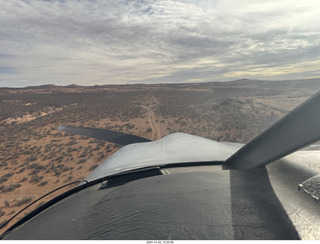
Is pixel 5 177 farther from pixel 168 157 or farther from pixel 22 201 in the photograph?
pixel 168 157

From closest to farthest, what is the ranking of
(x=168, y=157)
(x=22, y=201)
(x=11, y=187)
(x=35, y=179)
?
(x=168, y=157), (x=22, y=201), (x=11, y=187), (x=35, y=179)

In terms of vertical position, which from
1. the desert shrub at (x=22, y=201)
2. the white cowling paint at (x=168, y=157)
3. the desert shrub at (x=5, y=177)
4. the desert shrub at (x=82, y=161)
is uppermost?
the white cowling paint at (x=168, y=157)

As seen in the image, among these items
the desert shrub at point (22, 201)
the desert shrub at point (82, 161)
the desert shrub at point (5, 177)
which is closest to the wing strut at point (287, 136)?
the desert shrub at point (22, 201)

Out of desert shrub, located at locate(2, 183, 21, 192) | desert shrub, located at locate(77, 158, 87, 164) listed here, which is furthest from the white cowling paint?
desert shrub, located at locate(77, 158, 87, 164)

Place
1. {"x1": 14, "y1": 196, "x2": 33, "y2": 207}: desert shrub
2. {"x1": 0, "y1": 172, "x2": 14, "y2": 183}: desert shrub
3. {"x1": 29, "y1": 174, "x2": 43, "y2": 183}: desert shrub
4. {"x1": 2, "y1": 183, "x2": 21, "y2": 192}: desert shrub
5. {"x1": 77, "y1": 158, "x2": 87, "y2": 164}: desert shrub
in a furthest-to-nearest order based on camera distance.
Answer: {"x1": 77, "y1": 158, "x2": 87, "y2": 164}: desert shrub
{"x1": 0, "y1": 172, "x2": 14, "y2": 183}: desert shrub
{"x1": 29, "y1": 174, "x2": 43, "y2": 183}: desert shrub
{"x1": 2, "y1": 183, "x2": 21, "y2": 192}: desert shrub
{"x1": 14, "y1": 196, "x2": 33, "y2": 207}: desert shrub

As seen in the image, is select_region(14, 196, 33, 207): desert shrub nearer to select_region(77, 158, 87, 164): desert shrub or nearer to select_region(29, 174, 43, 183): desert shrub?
select_region(29, 174, 43, 183): desert shrub

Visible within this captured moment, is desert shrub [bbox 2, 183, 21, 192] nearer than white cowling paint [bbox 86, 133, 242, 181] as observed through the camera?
No

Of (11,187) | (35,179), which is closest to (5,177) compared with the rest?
(11,187)

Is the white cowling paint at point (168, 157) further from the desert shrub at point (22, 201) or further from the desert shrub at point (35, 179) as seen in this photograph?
the desert shrub at point (35, 179)
